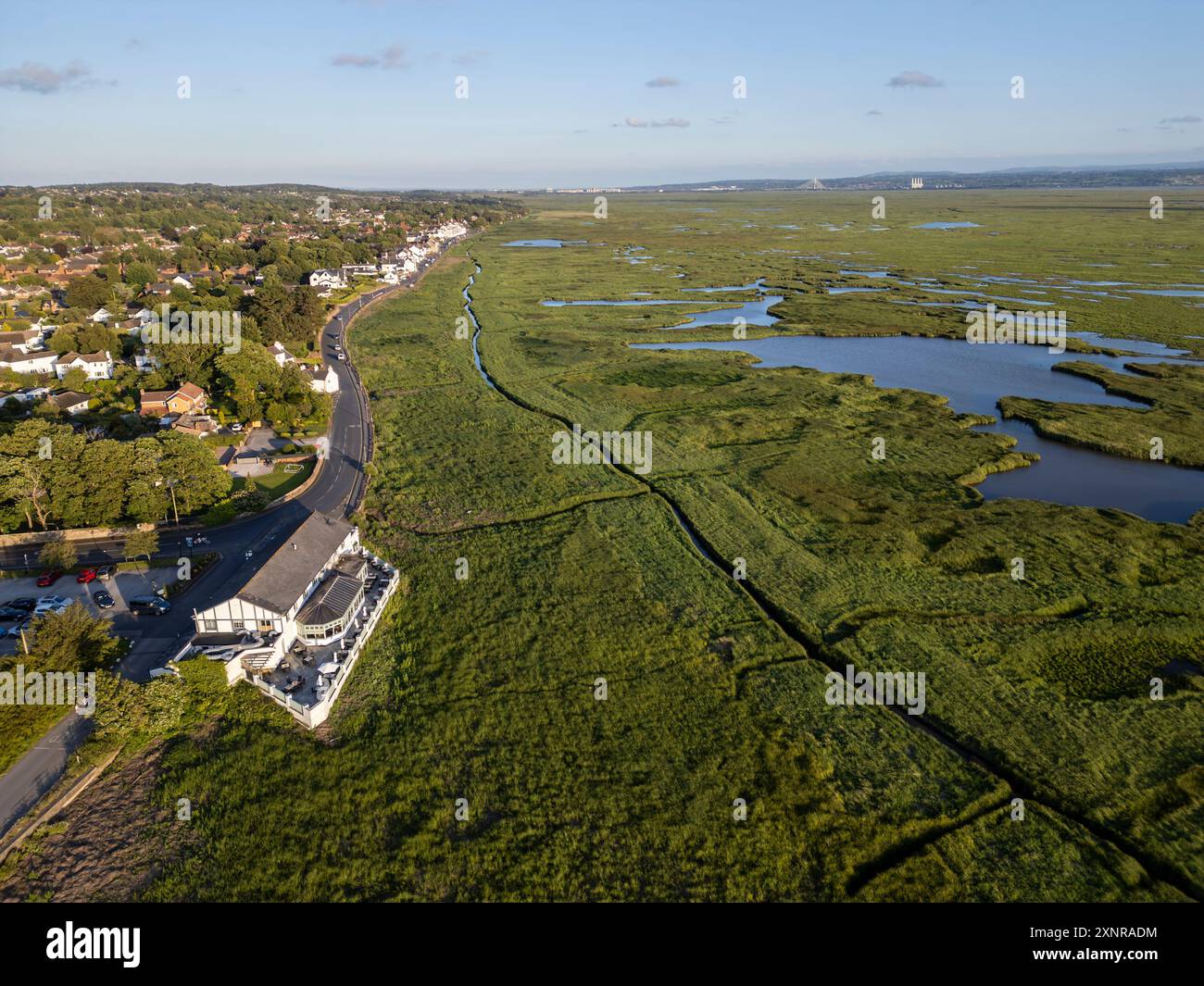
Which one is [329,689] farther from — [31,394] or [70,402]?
[31,394]

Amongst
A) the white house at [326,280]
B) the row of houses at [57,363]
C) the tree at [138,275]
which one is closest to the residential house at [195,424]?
the row of houses at [57,363]

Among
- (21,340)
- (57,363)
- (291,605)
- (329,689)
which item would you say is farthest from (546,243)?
(329,689)

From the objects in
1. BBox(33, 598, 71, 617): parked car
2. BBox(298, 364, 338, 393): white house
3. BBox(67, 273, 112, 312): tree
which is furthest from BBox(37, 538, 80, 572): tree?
BBox(67, 273, 112, 312): tree

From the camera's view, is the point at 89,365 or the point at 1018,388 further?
the point at 1018,388

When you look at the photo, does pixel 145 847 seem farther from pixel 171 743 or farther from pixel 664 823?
pixel 664 823

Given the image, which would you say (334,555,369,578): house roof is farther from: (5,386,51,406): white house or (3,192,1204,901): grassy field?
(5,386,51,406): white house

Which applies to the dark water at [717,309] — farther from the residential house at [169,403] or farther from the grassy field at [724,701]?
the residential house at [169,403]
